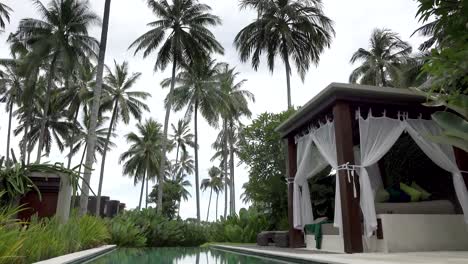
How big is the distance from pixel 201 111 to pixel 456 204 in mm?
15953

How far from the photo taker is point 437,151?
6.18m

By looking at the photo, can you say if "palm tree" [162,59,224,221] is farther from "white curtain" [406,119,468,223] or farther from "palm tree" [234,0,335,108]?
"white curtain" [406,119,468,223]

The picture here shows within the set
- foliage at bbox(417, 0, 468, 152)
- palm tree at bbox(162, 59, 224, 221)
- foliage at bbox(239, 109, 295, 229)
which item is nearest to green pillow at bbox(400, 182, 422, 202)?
foliage at bbox(417, 0, 468, 152)

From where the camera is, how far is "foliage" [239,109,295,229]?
12.4m

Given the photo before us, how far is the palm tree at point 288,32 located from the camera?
15.9 meters

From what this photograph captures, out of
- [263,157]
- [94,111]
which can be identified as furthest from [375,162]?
[94,111]

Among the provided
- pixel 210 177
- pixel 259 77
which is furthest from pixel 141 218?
pixel 210 177

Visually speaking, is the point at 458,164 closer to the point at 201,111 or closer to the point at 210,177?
the point at 201,111

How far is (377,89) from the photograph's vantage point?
6.14 meters

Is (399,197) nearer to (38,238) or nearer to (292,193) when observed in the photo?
(292,193)

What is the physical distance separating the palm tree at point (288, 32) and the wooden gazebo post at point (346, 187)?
9798 millimetres

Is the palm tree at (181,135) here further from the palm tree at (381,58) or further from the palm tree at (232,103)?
the palm tree at (381,58)

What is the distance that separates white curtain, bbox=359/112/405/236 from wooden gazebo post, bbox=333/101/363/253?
17 cm

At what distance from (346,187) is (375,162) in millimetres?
739
